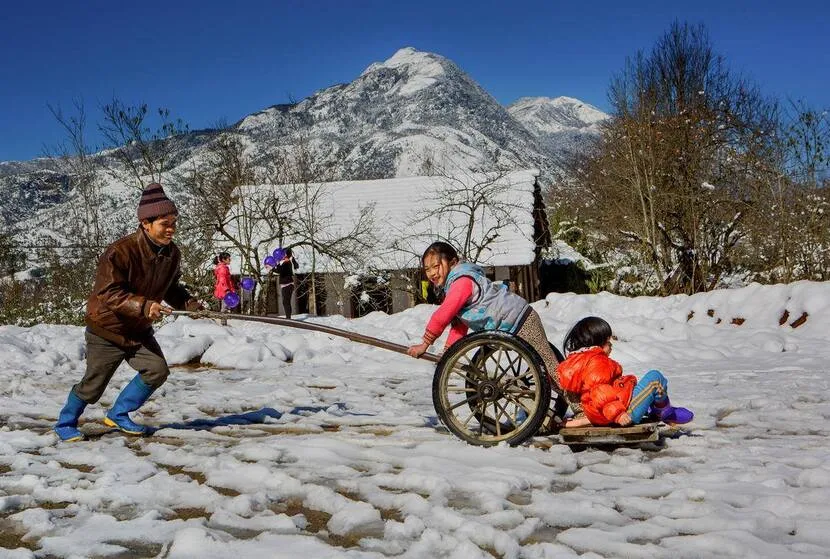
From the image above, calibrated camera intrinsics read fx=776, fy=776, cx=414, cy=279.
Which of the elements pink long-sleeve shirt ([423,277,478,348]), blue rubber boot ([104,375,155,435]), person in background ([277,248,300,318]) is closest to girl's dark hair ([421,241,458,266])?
pink long-sleeve shirt ([423,277,478,348])

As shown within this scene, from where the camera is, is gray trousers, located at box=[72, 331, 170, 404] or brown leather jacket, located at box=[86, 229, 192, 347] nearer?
brown leather jacket, located at box=[86, 229, 192, 347]

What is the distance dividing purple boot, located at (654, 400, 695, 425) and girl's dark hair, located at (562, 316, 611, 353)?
26.0 inches

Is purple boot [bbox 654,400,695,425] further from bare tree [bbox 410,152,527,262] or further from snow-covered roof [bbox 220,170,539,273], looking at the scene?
snow-covered roof [bbox 220,170,539,273]

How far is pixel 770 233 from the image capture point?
16.4 meters

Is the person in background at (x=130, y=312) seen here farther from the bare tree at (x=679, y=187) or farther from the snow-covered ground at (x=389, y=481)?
the bare tree at (x=679, y=187)

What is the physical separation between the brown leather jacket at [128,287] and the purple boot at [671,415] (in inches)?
136

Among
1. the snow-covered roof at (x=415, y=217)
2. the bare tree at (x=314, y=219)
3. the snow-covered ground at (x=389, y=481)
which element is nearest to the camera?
the snow-covered ground at (x=389, y=481)

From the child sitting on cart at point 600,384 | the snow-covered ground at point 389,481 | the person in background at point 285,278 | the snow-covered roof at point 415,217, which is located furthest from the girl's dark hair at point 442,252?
the snow-covered roof at point 415,217

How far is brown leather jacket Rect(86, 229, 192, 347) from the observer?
516 centimetres

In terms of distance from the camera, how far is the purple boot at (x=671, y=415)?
5.11m

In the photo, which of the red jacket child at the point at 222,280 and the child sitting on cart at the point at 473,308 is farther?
the red jacket child at the point at 222,280

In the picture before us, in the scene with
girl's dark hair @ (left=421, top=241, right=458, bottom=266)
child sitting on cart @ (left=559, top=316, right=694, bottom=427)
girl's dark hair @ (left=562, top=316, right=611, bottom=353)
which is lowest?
child sitting on cart @ (left=559, top=316, right=694, bottom=427)

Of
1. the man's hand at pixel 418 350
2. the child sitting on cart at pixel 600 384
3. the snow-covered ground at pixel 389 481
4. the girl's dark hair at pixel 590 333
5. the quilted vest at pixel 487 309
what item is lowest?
the snow-covered ground at pixel 389 481

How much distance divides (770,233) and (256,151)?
70.3ft
